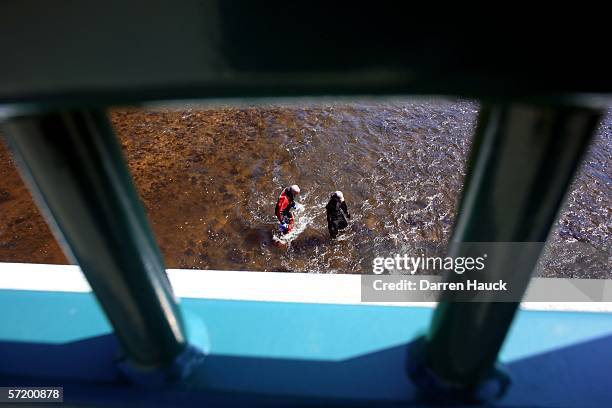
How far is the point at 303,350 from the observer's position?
3.54 feet

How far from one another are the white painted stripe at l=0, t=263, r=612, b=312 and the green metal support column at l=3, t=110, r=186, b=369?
0.35m

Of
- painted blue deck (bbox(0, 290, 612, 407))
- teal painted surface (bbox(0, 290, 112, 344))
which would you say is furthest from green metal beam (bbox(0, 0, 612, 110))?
teal painted surface (bbox(0, 290, 112, 344))

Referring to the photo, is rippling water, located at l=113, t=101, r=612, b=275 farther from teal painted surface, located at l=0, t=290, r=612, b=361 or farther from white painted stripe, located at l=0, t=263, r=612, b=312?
teal painted surface, located at l=0, t=290, r=612, b=361

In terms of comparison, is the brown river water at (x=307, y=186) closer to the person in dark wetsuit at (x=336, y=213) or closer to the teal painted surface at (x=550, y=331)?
the person in dark wetsuit at (x=336, y=213)

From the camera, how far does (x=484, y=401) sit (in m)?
0.94

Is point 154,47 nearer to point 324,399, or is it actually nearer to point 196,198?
point 324,399

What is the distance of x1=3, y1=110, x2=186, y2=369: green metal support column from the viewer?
1.88 feet

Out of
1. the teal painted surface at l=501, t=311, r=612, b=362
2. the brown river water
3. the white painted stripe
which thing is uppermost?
the teal painted surface at l=501, t=311, r=612, b=362

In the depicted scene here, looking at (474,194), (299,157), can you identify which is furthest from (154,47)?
(299,157)

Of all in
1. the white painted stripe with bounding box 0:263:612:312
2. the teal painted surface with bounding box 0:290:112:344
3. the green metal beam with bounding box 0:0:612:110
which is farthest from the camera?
the white painted stripe with bounding box 0:263:612:312

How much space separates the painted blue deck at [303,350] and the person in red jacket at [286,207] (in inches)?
177

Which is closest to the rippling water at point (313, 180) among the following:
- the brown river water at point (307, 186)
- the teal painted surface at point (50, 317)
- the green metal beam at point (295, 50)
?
the brown river water at point (307, 186)

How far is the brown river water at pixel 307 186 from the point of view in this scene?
233 inches

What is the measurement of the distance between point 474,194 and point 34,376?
101 cm
